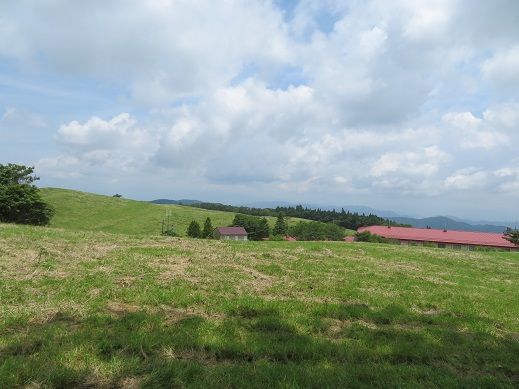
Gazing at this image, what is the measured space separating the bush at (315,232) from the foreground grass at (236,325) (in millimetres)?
115936

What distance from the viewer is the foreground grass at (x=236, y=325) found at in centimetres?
728

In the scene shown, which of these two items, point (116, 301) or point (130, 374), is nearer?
point (130, 374)

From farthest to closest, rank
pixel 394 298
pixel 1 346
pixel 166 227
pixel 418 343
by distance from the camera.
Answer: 1. pixel 166 227
2. pixel 394 298
3. pixel 418 343
4. pixel 1 346

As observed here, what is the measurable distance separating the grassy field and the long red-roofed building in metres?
62.4

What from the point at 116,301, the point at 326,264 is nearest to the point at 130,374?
the point at 116,301

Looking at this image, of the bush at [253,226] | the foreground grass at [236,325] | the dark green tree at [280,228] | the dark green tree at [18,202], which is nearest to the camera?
the foreground grass at [236,325]

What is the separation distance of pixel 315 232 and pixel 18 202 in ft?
→ 297

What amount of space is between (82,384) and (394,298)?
11.6 m

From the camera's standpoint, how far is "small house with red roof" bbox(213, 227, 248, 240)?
125 m

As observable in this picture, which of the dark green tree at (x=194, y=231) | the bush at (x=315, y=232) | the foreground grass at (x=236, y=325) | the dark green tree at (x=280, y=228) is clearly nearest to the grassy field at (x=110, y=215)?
the dark green tree at (x=194, y=231)

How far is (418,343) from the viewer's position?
973 cm

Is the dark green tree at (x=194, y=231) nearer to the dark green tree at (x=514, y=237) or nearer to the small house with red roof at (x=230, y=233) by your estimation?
the small house with red roof at (x=230, y=233)

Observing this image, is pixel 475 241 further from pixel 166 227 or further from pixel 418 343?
pixel 418 343

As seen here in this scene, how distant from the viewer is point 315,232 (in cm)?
13650
